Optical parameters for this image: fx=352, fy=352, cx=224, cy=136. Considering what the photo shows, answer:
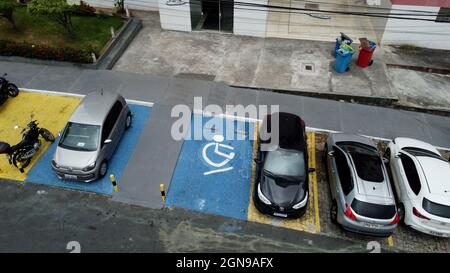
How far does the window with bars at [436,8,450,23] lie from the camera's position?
1634cm

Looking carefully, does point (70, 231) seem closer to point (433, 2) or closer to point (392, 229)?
point (392, 229)

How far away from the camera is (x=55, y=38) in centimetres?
1677

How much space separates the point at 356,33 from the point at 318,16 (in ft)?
7.89

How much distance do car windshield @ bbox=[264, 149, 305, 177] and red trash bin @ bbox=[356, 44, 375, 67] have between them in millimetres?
7354

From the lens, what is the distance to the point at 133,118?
13.5m

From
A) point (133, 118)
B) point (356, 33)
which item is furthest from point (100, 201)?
point (356, 33)

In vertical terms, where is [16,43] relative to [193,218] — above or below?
above

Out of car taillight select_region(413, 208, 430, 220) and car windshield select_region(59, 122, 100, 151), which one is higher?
car windshield select_region(59, 122, 100, 151)

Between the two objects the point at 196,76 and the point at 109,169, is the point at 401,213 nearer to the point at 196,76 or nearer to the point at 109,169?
the point at 109,169

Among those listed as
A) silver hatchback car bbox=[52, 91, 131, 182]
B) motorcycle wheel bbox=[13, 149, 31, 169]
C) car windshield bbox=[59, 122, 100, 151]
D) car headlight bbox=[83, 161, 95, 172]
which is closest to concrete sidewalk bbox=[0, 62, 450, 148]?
silver hatchback car bbox=[52, 91, 131, 182]

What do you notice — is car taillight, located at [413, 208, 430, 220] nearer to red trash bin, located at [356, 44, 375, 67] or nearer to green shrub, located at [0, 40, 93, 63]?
red trash bin, located at [356, 44, 375, 67]
